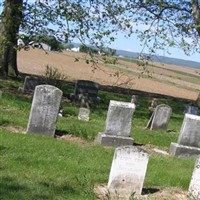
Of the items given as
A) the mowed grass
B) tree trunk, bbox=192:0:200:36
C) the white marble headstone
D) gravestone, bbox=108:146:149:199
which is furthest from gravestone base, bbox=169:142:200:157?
tree trunk, bbox=192:0:200:36

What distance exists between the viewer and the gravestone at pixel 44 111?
33.5ft

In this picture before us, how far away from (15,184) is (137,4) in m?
16.9

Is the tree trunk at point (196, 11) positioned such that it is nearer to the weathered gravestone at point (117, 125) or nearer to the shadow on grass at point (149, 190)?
the weathered gravestone at point (117, 125)

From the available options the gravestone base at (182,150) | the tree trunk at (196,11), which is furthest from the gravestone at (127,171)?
the tree trunk at (196,11)

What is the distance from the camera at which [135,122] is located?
14625 mm

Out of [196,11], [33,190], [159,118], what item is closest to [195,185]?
[33,190]

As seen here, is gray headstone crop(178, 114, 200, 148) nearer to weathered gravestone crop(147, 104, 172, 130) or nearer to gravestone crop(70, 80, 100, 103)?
weathered gravestone crop(147, 104, 172, 130)

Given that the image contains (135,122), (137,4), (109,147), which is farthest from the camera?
(137,4)

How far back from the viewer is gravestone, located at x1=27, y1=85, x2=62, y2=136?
10.2 metres

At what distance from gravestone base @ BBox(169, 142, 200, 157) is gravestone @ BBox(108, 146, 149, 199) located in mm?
3603

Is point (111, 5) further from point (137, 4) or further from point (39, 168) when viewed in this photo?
point (39, 168)

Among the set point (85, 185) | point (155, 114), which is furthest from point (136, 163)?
Answer: point (155, 114)

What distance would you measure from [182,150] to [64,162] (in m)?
3.48

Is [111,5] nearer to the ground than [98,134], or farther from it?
farther from it
